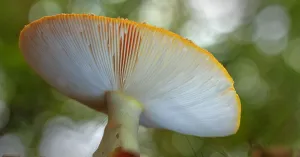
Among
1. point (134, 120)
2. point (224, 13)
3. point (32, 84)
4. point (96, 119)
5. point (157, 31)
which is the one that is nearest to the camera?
point (157, 31)

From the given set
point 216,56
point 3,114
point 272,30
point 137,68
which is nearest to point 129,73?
point 137,68

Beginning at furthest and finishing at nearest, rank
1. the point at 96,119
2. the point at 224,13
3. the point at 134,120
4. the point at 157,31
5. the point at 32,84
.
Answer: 1. the point at 224,13
2. the point at 96,119
3. the point at 32,84
4. the point at 134,120
5. the point at 157,31

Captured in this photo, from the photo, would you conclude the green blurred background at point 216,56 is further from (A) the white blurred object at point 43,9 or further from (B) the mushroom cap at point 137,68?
(B) the mushroom cap at point 137,68

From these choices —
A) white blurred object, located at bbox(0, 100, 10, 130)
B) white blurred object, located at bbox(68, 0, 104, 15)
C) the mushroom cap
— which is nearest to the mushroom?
the mushroom cap

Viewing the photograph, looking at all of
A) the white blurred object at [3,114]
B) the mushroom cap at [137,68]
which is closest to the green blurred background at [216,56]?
the white blurred object at [3,114]

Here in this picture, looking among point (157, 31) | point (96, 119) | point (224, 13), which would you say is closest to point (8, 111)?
point (96, 119)

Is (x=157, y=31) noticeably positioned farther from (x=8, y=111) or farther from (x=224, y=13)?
(x=224, y=13)
